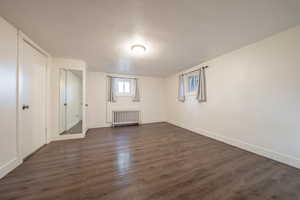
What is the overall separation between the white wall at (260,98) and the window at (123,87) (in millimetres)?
3170

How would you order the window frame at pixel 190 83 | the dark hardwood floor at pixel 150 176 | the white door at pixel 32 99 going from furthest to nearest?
the window frame at pixel 190 83 → the white door at pixel 32 99 → the dark hardwood floor at pixel 150 176

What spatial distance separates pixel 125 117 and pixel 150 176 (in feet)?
11.4

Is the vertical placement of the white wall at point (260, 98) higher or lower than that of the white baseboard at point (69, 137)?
higher

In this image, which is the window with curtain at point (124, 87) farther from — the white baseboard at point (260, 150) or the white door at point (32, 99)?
the white baseboard at point (260, 150)

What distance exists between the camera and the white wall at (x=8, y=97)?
5.24 ft

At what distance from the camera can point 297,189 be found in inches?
53.6

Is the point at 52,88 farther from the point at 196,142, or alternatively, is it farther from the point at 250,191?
the point at 250,191

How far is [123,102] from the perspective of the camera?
16.5 ft

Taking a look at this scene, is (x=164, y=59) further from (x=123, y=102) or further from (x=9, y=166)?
(x=9, y=166)

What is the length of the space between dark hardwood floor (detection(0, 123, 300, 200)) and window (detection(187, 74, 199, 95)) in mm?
2103

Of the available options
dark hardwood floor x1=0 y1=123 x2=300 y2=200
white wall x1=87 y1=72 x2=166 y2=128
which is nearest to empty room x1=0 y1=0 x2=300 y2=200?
dark hardwood floor x1=0 y1=123 x2=300 y2=200

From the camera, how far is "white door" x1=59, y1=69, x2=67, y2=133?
3.15m

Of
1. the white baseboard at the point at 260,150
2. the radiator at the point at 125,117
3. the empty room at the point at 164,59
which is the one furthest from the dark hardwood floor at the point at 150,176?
the radiator at the point at 125,117

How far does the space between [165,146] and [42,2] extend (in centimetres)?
304
